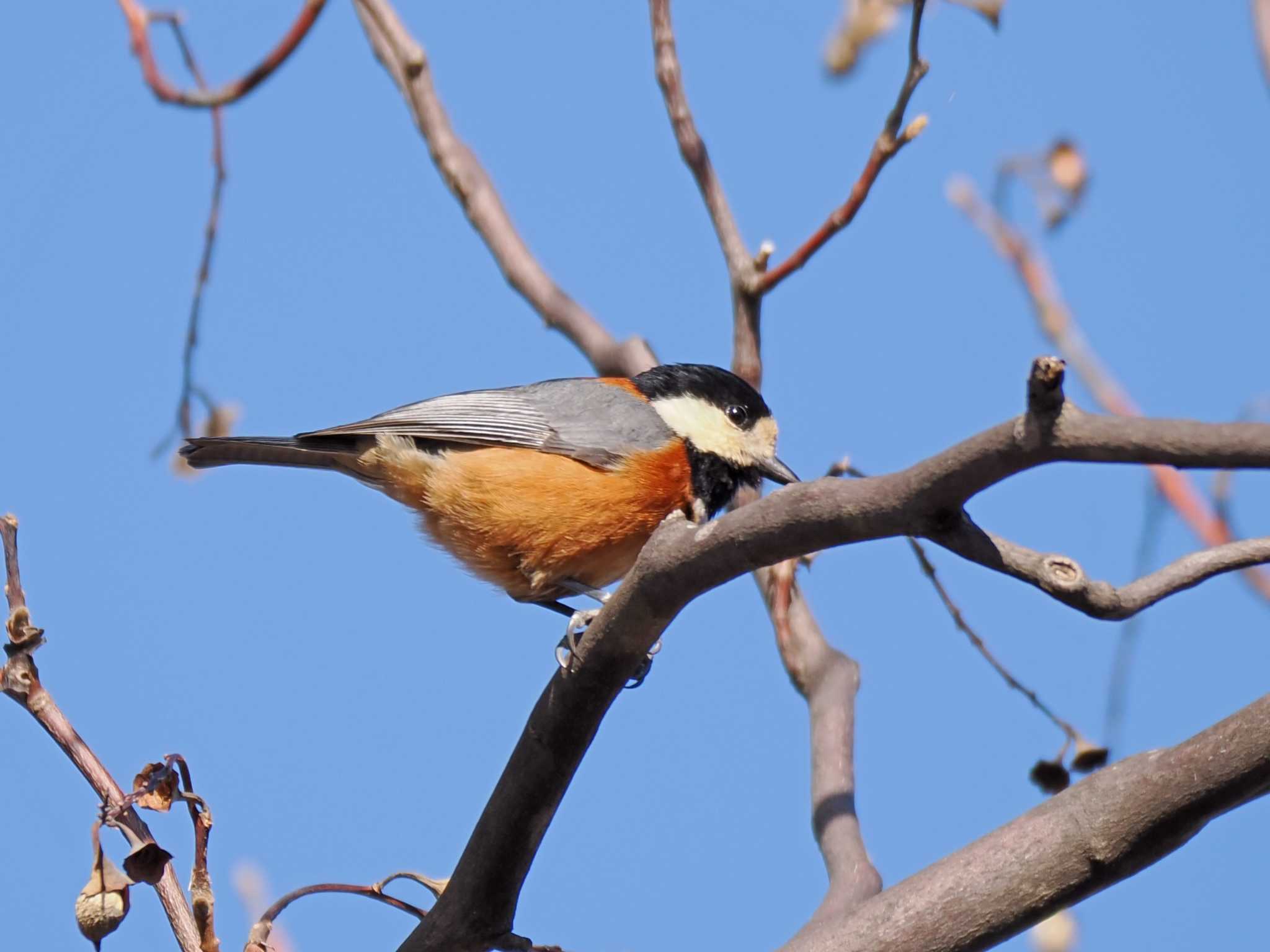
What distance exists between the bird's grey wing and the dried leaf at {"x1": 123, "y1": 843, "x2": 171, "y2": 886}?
8.65 ft

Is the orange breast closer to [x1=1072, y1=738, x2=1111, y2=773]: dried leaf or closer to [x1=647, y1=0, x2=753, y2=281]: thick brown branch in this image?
[x1=647, y1=0, x2=753, y2=281]: thick brown branch

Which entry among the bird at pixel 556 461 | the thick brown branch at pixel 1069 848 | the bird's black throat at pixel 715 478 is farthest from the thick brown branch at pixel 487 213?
the thick brown branch at pixel 1069 848

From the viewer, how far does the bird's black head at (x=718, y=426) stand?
531cm

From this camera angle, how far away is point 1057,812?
8.98 ft

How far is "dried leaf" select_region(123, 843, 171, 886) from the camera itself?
254cm

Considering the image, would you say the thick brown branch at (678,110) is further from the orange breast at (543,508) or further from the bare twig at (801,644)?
the orange breast at (543,508)

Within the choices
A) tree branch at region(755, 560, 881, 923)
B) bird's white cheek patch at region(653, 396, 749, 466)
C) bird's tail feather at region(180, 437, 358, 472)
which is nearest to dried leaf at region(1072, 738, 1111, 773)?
tree branch at region(755, 560, 881, 923)

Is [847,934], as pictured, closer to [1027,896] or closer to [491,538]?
[1027,896]

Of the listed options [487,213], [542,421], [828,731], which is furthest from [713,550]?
[487,213]

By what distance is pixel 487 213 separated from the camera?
20.0ft

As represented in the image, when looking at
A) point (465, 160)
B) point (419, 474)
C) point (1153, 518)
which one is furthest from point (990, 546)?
point (465, 160)

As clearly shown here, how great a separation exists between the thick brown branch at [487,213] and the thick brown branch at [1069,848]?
317 cm

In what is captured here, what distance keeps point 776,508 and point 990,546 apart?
0.41 meters

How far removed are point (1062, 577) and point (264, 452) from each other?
150 inches
